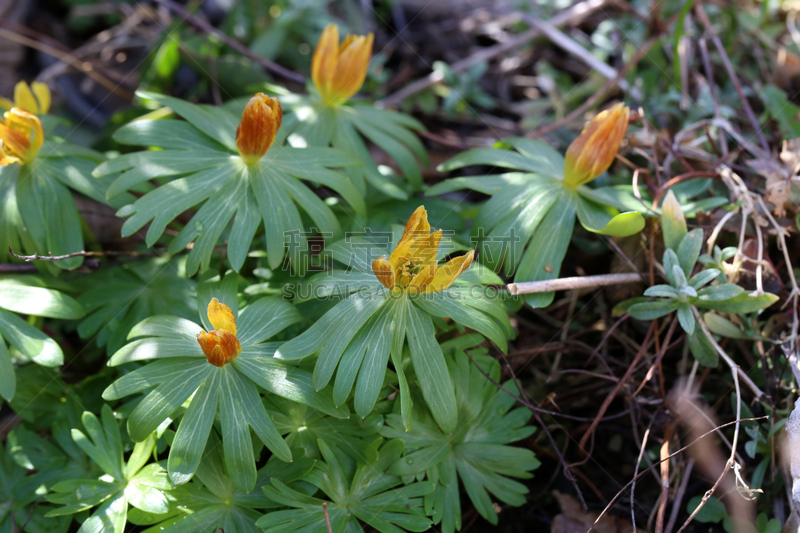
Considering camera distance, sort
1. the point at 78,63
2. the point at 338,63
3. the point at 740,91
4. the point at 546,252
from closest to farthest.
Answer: the point at 546,252
the point at 338,63
the point at 740,91
the point at 78,63

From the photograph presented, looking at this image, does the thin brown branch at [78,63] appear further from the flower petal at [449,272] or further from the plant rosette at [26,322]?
the flower petal at [449,272]

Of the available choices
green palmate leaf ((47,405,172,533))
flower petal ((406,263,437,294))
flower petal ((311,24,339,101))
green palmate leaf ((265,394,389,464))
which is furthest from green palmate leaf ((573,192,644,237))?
green palmate leaf ((47,405,172,533))

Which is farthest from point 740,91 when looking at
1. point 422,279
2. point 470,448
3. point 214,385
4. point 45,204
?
point 45,204

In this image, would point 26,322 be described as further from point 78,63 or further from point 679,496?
point 679,496

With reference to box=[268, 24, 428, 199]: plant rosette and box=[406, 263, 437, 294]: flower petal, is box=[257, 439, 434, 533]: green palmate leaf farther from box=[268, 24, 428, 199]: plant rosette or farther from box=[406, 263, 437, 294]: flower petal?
box=[268, 24, 428, 199]: plant rosette

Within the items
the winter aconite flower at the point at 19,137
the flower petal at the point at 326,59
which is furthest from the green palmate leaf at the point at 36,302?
the flower petal at the point at 326,59
